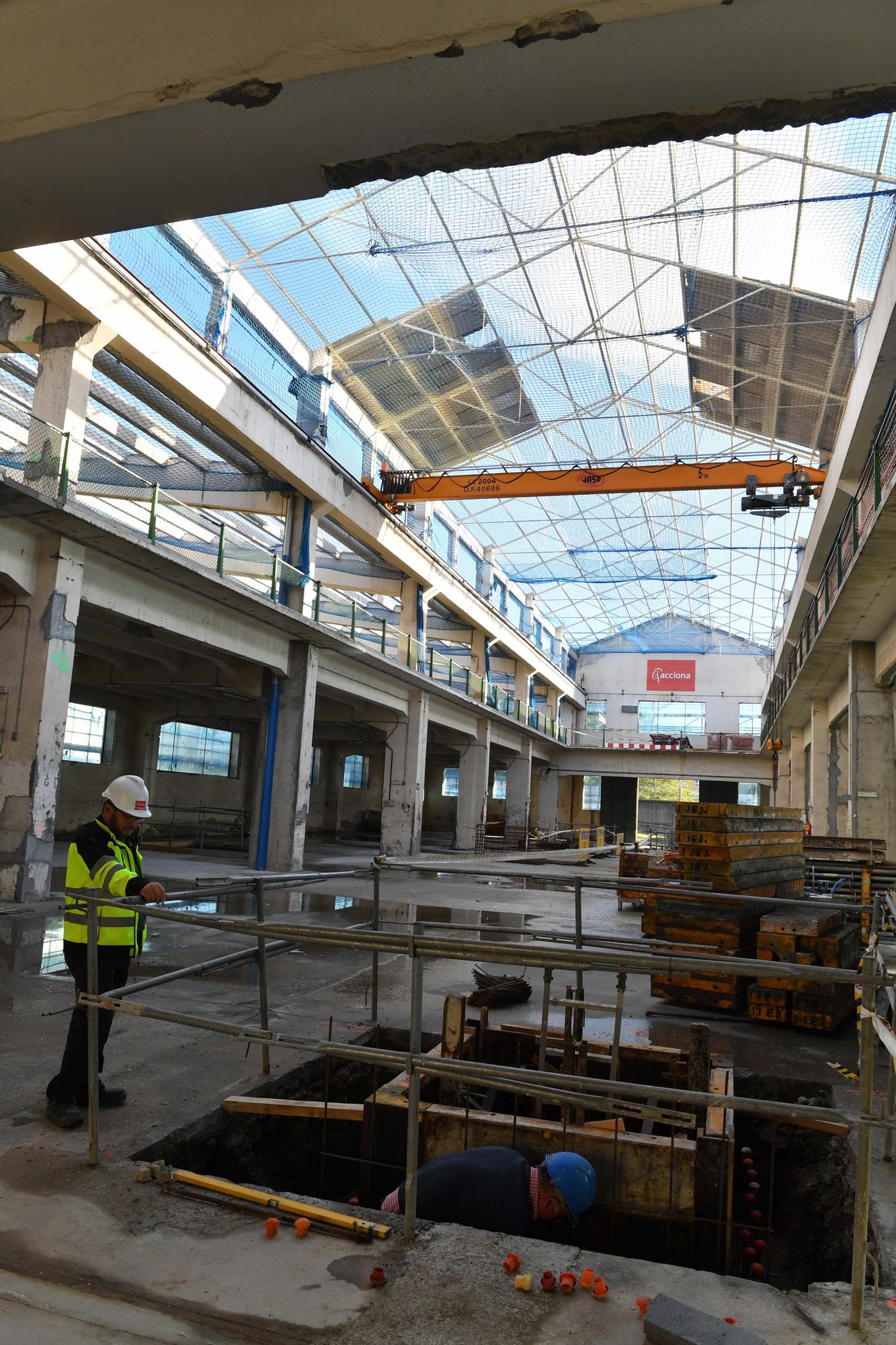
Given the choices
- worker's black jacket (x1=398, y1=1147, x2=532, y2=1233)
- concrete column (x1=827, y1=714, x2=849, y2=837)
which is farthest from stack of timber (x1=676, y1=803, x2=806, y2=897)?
concrete column (x1=827, y1=714, x2=849, y2=837)

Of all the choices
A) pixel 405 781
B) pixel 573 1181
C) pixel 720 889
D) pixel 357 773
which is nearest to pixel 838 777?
pixel 405 781

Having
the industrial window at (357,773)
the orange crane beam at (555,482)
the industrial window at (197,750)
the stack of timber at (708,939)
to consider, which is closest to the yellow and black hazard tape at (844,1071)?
the stack of timber at (708,939)

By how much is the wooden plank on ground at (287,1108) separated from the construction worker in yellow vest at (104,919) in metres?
0.58

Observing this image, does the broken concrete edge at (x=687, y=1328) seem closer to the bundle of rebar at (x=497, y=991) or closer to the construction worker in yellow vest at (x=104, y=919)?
the construction worker in yellow vest at (x=104, y=919)

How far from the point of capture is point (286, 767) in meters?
19.9

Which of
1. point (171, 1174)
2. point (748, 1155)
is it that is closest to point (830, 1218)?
point (748, 1155)

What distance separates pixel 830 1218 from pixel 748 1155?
0.72 meters

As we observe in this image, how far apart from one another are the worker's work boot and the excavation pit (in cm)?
44

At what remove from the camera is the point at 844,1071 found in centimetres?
597

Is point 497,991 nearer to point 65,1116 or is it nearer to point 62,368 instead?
point 65,1116

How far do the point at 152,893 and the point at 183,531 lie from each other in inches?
980

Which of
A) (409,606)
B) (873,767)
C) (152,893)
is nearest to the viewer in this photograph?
(152,893)

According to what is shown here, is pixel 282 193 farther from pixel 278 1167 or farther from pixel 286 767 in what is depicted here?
pixel 286 767

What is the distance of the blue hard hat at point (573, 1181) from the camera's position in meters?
3.73
